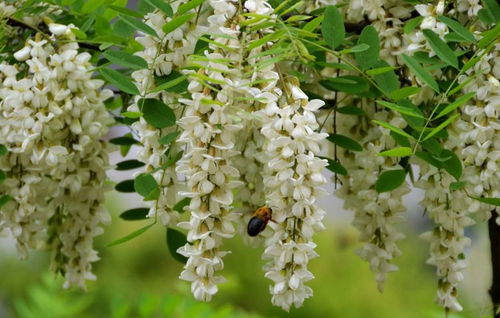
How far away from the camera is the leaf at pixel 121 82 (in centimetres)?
96

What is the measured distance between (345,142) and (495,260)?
318 millimetres

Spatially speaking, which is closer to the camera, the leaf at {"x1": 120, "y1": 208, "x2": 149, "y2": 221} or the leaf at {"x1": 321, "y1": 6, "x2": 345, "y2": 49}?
the leaf at {"x1": 321, "y1": 6, "x2": 345, "y2": 49}

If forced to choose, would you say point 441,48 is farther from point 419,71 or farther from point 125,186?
→ point 125,186

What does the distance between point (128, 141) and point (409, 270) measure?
6.55 ft

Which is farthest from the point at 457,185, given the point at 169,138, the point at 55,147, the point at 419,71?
the point at 55,147

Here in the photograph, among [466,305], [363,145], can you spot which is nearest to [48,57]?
[363,145]

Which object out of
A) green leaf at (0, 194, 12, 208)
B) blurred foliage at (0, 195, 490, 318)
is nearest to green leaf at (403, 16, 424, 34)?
green leaf at (0, 194, 12, 208)

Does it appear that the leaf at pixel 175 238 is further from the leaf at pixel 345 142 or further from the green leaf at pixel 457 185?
the green leaf at pixel 457 185

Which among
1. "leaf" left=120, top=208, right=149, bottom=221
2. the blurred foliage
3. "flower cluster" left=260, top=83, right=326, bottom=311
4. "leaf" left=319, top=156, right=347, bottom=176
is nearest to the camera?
"flower cluster" left=260, top=83, right=326, bottom=311

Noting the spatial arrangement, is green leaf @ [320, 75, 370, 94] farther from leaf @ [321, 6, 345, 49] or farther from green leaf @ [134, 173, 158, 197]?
green leaf @ [134, 173, 158, 197]

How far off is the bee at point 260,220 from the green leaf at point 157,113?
5.1 inches

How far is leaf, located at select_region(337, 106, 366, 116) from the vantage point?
3.58 ft

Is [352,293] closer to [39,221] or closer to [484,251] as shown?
[484,251]

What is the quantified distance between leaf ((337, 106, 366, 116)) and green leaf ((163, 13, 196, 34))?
10.0 inches
